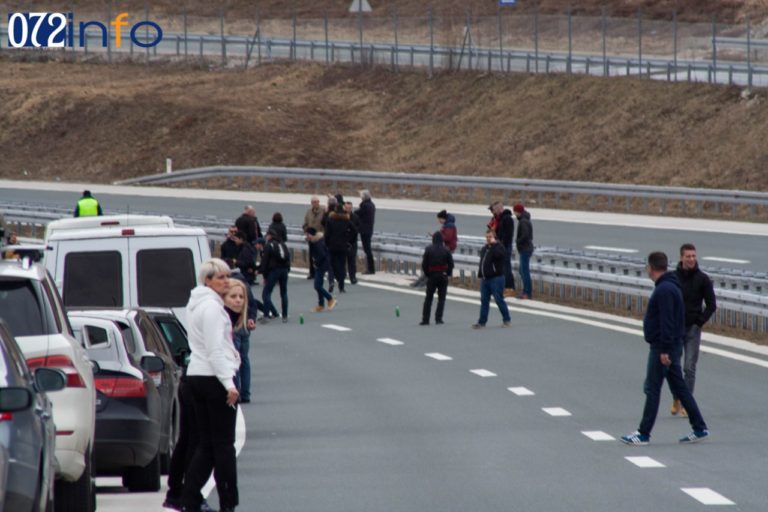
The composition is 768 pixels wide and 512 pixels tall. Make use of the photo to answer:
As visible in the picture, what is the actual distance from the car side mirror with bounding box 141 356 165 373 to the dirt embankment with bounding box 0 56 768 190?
33.5m

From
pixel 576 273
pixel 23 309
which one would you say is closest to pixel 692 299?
pixel 23 309

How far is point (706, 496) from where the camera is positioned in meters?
12.0

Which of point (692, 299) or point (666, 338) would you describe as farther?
point (692, 299)

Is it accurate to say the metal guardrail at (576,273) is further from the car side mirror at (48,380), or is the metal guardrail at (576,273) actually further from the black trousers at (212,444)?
the car side mirror at (48,380)

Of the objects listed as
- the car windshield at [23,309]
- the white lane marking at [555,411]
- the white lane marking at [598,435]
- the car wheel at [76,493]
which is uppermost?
the car windshield at [23,309]

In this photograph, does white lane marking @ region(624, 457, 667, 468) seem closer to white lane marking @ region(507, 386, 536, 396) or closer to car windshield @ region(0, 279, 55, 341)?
white lane marking @ region(507, 386, 536, 396)

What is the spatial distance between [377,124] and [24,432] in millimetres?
55463

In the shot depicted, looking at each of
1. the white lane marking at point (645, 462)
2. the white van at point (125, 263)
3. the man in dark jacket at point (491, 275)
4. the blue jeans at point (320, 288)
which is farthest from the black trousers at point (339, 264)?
the white lane marking at point (645, 462)

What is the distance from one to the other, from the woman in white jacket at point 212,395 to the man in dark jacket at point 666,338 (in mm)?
4932

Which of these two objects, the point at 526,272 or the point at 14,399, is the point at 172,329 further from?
the point at 526,272

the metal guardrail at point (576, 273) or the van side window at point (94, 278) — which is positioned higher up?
the van side window at point (94, 278)

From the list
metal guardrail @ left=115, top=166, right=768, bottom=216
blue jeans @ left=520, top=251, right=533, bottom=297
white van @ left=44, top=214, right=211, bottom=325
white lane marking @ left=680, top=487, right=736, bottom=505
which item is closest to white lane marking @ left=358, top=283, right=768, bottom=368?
blue jeans @ left=520, top=251, right=533, bottom=297

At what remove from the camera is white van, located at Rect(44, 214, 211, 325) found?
18359 millimetres

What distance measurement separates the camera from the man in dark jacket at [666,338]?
1489cm
